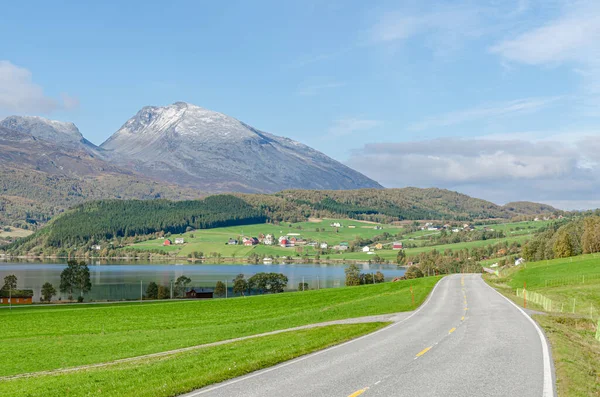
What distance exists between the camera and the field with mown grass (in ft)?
55.3

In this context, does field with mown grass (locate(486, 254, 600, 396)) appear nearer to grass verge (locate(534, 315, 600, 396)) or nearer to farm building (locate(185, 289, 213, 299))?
grass verge (locate(534, 315, 600, 396))

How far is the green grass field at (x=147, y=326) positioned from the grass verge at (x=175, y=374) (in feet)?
18.5

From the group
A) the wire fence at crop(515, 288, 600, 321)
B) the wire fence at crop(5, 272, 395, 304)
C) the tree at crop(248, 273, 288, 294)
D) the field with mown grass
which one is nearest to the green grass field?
the wire fence at crop(515, 288, 600, 321)

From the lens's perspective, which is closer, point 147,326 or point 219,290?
point 147,326

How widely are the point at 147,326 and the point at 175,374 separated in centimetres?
2623

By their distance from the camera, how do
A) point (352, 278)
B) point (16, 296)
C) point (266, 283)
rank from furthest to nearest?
point (352, 278)
point (266, 283)
point (16, 296)

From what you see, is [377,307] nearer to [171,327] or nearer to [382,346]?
A: [171,327]

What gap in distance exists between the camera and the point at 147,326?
4312cm

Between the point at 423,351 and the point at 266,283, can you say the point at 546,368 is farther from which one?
the point at 266,283

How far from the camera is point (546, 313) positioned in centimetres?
3853

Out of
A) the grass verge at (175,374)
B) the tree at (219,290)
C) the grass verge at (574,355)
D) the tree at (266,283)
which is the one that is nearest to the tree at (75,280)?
the tree at (219,290)

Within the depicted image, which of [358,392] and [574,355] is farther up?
[358,392]

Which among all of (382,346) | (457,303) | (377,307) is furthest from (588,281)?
(382,346)

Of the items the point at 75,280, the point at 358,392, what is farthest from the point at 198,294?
the point at 358,392
